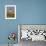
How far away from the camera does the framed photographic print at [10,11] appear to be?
368 centimetres

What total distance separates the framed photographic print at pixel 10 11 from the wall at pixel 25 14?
0.09 m

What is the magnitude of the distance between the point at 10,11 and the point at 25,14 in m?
0.47

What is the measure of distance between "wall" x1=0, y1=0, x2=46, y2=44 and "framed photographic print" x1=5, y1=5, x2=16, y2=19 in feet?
0.30

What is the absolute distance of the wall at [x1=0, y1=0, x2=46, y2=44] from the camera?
144 inches

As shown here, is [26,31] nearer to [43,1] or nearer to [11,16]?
[11,16]

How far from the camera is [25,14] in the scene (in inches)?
145

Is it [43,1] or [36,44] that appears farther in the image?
[43,1]

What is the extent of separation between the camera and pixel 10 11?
3.69 metres

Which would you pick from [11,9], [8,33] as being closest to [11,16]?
[11,9]

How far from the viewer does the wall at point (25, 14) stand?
12.0 feet

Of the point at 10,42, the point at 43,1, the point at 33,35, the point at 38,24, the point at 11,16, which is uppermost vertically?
the point at 43,1

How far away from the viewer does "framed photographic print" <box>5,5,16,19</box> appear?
368 centimetres

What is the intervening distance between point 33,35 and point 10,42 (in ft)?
2.31

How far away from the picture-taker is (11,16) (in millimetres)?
3678
